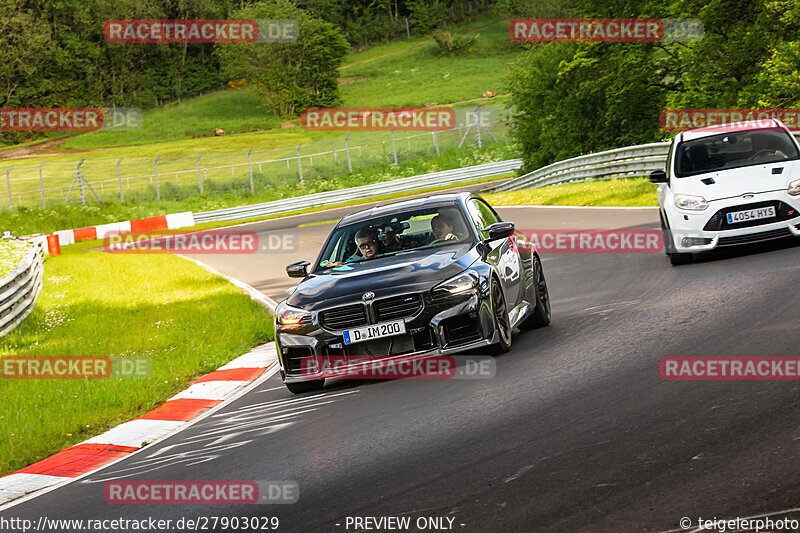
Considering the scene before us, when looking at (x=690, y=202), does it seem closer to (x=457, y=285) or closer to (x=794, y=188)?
(x=794, y=188)

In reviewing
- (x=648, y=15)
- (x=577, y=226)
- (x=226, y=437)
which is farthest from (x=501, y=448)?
(x=648, y=15)

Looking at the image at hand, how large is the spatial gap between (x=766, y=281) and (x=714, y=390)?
4322mm

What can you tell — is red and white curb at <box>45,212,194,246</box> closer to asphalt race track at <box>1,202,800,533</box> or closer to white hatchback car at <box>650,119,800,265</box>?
white hatchback car at <box>650,119,800,265</box>

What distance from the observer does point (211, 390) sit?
34.2 feet

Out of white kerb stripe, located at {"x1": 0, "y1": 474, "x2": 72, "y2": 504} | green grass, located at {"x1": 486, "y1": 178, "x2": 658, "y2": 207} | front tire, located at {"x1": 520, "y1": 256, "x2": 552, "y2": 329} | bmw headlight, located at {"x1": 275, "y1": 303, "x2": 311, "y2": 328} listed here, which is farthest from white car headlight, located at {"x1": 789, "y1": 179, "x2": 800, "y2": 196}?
green grass, located at {"x1": 486, "y1": 178, "x2": 658, "y2": 207}

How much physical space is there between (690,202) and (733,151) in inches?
56.3

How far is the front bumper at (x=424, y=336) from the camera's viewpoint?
8547 millimetres

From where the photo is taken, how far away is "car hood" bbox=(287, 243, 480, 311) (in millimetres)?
8688

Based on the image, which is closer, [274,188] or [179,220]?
[179,220]

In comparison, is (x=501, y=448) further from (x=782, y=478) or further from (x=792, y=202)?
(x=792, y=202)

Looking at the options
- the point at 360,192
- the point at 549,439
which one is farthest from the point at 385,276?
the point at 360,192

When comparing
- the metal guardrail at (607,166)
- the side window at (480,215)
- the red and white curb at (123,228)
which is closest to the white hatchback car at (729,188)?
the side window at (480,215)

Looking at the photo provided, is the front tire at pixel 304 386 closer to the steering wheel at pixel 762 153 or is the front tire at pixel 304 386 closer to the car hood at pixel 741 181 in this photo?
the car hood at pixel 741 181

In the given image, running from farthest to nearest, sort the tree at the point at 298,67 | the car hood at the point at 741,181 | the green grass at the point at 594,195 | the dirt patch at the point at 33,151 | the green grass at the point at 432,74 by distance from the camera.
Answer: the tree at the point at 298,67
the green grass at the point at 432,74
the dirt patch at the point at 33,151
the green grass at the point at 594,195
the car hood at the point at 741,181
